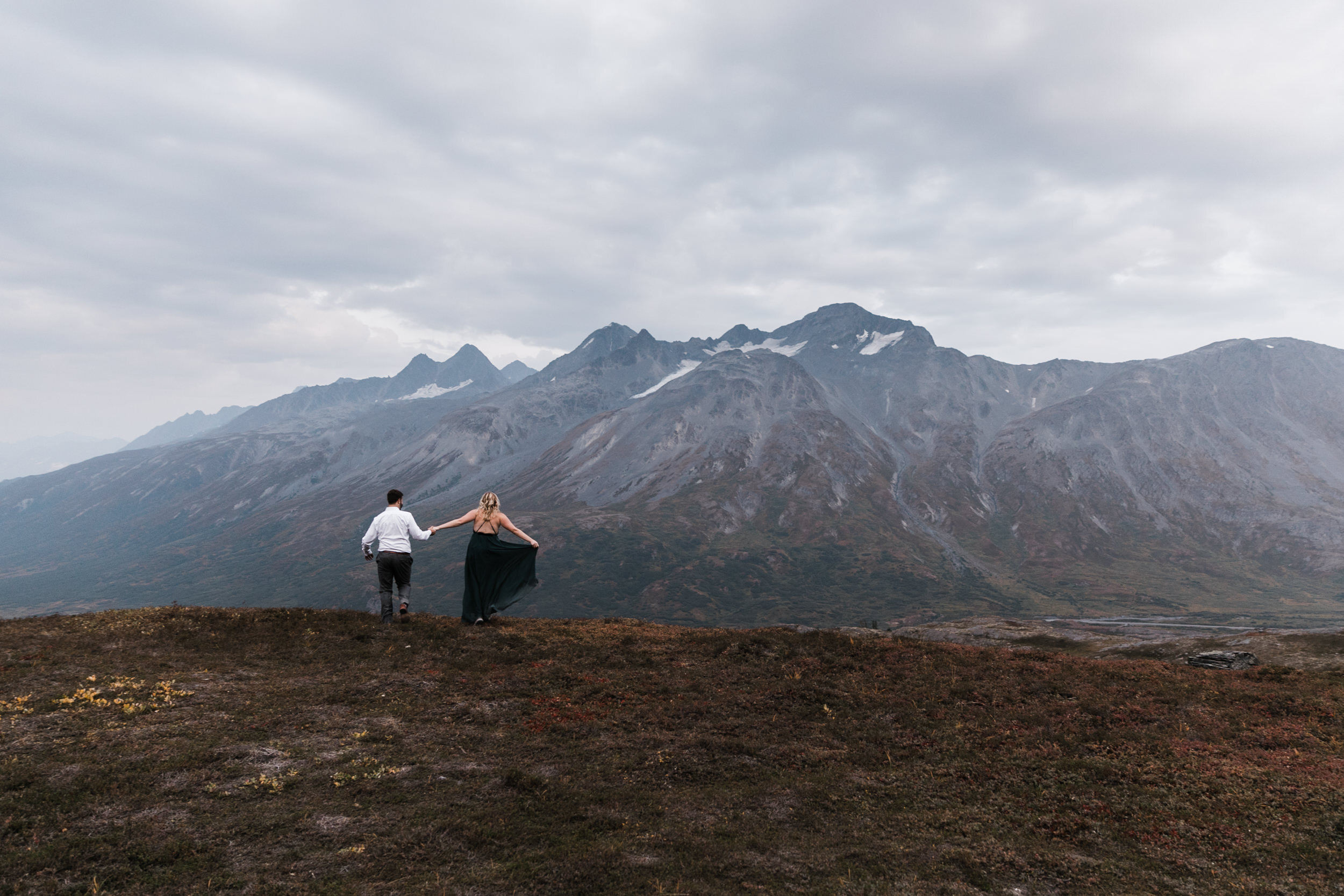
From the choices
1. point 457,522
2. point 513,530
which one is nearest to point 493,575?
point 513,530

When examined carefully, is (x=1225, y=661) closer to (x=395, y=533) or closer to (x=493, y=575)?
(x=493, y=575)

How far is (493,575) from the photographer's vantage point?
24203 millimetres

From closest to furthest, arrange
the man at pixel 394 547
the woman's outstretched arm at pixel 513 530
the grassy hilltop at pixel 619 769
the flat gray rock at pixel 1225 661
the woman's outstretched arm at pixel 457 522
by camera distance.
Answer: the grassy hilltop at pixel 619 769
the man at pixel 394 547
the woman's outstretched arm at pixel 457 522
the woman's outstretched arm at pixel 513 530
the flat gray rock at pixel 1225 661

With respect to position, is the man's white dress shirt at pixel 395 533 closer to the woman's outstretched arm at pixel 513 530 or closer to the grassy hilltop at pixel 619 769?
Answer: the woman's outstretched arm at pixel 513 530

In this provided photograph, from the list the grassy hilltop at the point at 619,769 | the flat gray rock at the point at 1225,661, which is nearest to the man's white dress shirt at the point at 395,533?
the grassy hilltop at the point at 619,769

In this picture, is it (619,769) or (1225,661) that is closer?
(619,769)

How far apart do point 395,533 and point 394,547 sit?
1.81 feet

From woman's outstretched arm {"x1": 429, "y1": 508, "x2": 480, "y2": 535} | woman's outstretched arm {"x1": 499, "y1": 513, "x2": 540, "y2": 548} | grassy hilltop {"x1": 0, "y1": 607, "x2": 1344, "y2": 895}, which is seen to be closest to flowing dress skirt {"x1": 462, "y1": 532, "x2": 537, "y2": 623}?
woman's outstretched arm {"x1": 499, "y1": 513, "x2": 540, "y2": 548}

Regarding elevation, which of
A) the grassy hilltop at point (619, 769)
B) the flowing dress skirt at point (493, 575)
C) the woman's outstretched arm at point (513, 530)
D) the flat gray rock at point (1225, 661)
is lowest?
the flat gray rock at point (1225, 661)

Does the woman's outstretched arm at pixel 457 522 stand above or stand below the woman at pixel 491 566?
above

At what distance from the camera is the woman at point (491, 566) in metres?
23.6

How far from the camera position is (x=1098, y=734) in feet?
52.6

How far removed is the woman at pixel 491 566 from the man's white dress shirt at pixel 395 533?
54.7 inches

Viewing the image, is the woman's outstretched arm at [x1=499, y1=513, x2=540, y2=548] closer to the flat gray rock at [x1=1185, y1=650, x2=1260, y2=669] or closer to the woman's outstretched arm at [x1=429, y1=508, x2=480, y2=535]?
the woman's outstretched arm at [x1=429, y1=508, x2=480, y2=535]
